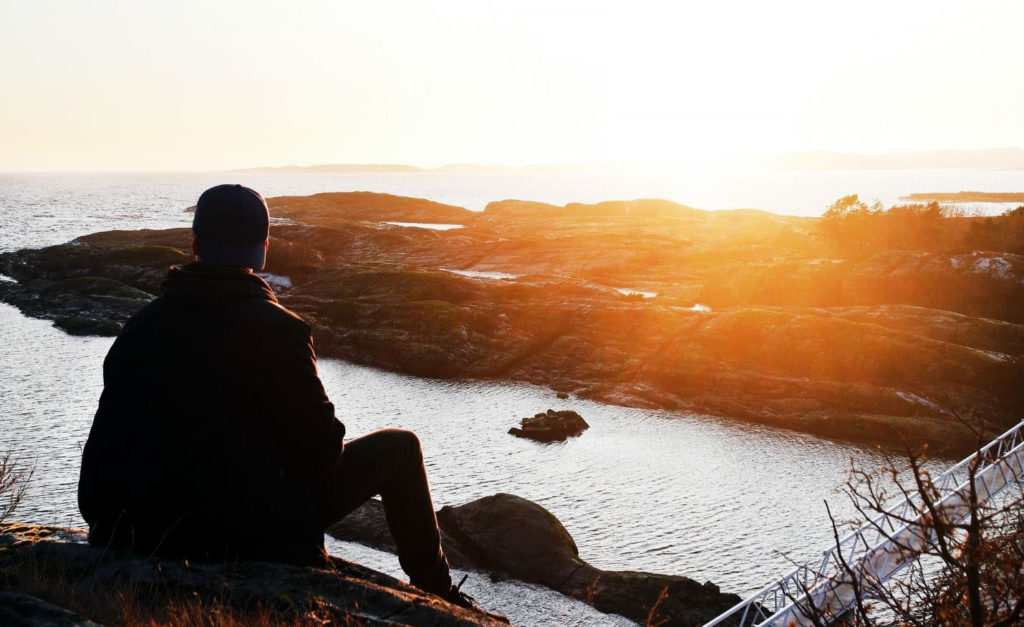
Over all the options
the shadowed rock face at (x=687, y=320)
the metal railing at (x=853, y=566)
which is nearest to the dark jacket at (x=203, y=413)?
the metal railing at (x=853, y=566)

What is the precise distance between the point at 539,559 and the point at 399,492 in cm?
2532

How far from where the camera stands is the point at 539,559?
1155 inches

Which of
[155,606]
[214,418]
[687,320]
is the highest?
[214,418]

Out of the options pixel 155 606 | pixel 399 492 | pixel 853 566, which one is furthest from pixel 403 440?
pixel 853 566

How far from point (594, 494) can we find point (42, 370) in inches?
1689

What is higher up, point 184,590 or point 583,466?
point 184,590

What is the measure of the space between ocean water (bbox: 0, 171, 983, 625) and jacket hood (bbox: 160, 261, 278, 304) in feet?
78.1

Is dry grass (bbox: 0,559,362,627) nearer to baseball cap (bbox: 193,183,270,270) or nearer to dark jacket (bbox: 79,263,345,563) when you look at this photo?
dark jacket (bbox: 79,263,345,563)

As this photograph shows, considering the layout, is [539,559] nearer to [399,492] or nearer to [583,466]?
[583,466]

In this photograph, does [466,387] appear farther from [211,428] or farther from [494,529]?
[211,428]

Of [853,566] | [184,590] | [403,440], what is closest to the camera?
[184,590]

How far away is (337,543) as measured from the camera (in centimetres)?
3186

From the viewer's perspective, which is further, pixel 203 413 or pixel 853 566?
pixel 853 566

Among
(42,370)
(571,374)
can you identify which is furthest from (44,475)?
(571,374)
